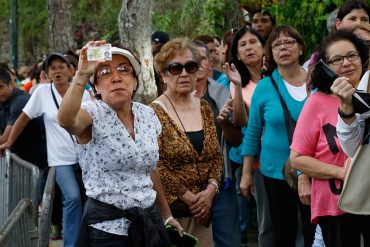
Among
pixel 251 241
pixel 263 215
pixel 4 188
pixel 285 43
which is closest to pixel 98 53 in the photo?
pixel 285 43

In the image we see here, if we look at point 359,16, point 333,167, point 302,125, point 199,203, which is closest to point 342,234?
point 333,167

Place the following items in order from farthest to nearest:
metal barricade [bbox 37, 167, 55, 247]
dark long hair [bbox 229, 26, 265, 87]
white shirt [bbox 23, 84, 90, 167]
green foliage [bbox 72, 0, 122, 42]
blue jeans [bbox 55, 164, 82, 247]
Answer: green foliage [bbox 72, 0, 122, 42] < white shirt [bbox 23, 84, 90, 167] < blue jeans [bbox 55, 164, 82, 247] < dark long hair [bbox 229, 26, 265, 87] < metal barricade [bbox 37, 167, 55, 247]

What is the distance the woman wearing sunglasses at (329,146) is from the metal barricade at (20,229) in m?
1.83

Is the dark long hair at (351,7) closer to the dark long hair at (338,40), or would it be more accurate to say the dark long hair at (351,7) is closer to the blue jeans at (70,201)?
the dark long hair at (338,40)

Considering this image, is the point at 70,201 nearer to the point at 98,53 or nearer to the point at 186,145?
the point at 186,145

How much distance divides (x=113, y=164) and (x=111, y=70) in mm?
572

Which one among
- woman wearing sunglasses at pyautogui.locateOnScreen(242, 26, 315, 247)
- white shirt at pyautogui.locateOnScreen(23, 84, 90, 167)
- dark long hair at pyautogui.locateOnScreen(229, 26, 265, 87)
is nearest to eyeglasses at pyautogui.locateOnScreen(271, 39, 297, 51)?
woman wearing sunglasses at pyautogui.locateOnScreen(242, 26, 315, 247)

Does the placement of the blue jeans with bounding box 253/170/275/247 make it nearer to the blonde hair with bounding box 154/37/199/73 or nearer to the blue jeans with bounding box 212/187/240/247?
the blue jeans with bounding box 212/187/240/247

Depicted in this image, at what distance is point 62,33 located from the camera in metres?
17.1

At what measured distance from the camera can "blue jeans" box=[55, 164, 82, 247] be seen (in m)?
8.21

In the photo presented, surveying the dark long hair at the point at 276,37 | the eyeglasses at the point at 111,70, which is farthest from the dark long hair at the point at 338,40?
the dark long hair at the point at 276,37

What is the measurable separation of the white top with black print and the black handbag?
1.56m

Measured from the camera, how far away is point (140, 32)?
12070 millimetres

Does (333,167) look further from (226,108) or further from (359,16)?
(359,16)
